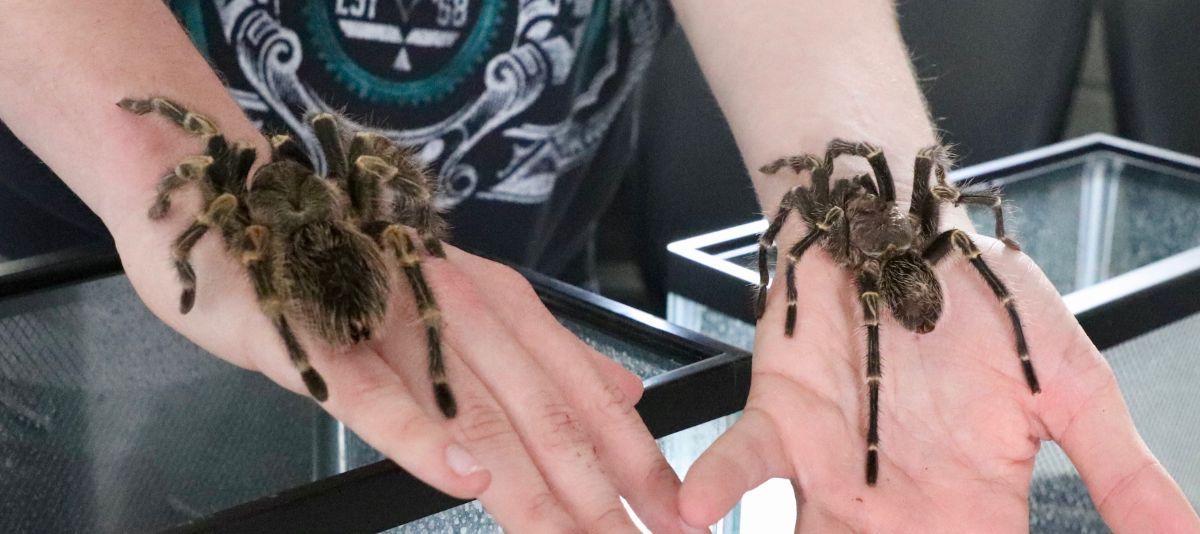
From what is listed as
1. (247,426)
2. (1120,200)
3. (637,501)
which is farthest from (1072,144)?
(247,426)

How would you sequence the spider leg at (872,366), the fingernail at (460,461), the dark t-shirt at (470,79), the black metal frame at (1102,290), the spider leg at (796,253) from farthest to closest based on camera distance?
the dark t-shirt at (470,79)
the black metal frame at (1102,290)
the spider leg at (796,253)
the spider leg at (872,366)
the fingernail at (460,461)

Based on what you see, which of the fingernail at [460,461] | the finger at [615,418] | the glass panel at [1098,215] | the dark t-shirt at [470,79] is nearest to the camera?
the fingernail at [460,461]

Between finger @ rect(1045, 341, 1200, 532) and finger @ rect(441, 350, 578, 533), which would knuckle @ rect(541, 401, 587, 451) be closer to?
finger @ rect(441, 350, 578, 533)

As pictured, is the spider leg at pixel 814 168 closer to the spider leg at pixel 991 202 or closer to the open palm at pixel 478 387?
the spider leg at pixel 991 202

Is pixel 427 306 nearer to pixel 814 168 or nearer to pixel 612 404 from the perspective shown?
pixel 612 404

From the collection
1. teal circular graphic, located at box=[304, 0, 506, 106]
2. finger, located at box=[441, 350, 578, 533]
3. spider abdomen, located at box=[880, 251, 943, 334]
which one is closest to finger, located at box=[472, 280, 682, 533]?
finger, located at box=[441, 350, 578, 533]

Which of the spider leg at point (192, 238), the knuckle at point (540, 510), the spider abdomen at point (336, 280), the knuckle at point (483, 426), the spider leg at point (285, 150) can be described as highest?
the spider leg at point (285, 150)

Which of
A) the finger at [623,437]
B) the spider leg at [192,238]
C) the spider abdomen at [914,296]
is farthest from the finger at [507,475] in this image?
the spider abdomen at [914,296]

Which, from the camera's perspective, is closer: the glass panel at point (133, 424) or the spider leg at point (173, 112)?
the glass panel at point (133, 424)

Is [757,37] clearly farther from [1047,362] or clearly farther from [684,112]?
[684,112]

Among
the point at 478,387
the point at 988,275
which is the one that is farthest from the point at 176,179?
the point at 988,275
